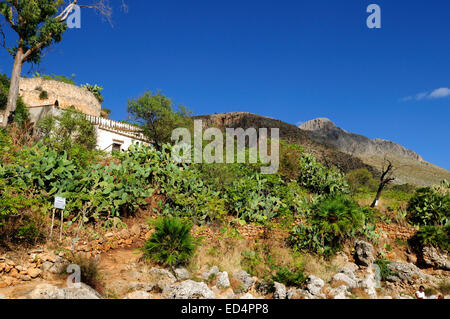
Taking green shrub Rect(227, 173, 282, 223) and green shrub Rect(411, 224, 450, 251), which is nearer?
green shrub Rect(411, 224, 450, 251)

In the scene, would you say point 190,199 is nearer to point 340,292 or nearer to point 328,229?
point 328,229

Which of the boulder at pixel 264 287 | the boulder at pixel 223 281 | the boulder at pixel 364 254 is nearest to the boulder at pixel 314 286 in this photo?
the boulder at pixel 264 287

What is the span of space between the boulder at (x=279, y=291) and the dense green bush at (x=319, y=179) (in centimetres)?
658

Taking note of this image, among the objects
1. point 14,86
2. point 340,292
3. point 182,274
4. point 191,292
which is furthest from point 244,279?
point 14,86

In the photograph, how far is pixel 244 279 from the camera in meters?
5.50

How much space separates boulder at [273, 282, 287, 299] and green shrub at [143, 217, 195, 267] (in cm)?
182

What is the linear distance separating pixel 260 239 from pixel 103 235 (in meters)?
4.09

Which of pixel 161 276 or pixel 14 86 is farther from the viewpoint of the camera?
pixel 14 86

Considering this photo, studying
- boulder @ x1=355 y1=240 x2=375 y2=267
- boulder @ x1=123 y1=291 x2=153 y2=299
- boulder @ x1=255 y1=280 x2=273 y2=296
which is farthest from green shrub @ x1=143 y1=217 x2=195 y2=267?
boulder @ x1=355 y1=240 x2=375 y2=267

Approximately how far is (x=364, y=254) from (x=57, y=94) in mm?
29107

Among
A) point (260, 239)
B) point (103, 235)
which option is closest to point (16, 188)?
point (103, 235)

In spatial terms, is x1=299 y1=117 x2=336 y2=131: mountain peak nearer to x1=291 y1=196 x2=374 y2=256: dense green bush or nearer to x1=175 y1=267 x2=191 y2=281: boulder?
x1=291 y1=196 x2=374 y2=256: dense green bush

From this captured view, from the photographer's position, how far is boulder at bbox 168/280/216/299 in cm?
438
